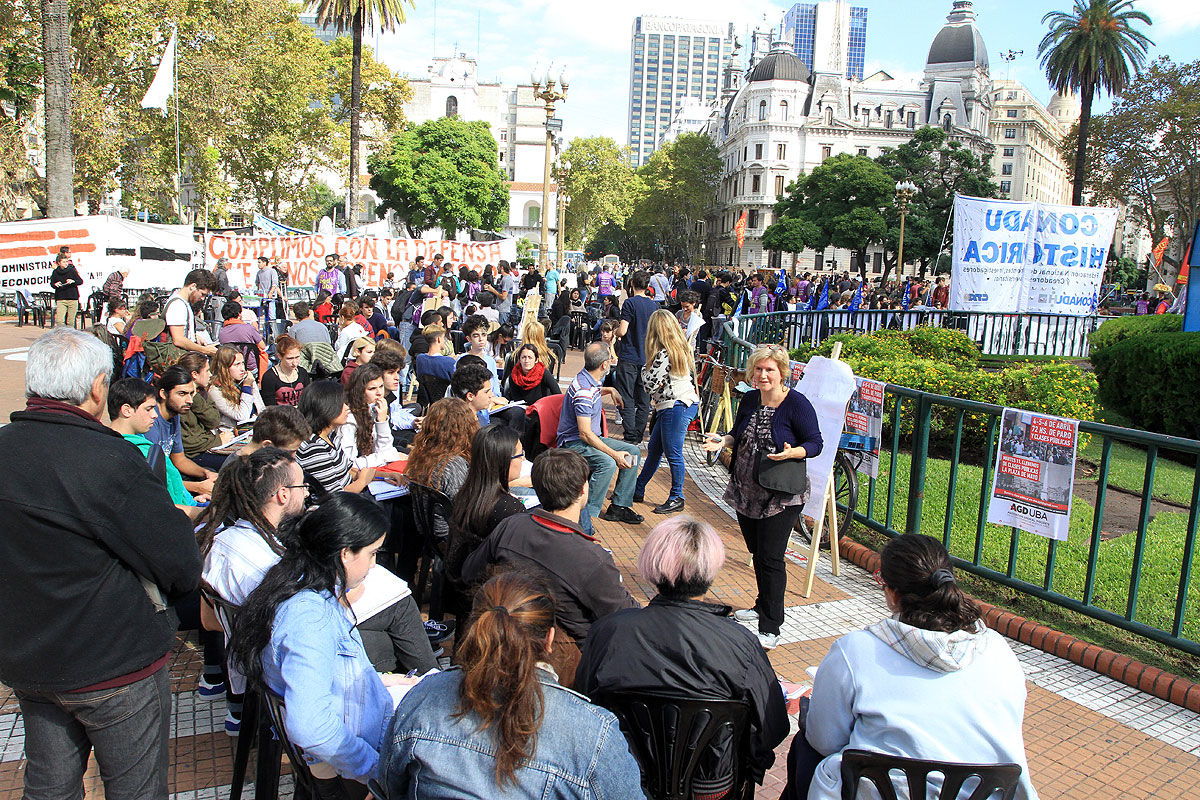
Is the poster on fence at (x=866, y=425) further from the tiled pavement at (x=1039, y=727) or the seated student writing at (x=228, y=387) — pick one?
the seated student writing at (x=228, y=387)

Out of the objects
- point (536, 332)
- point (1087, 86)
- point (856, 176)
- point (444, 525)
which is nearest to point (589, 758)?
point (444, 525)

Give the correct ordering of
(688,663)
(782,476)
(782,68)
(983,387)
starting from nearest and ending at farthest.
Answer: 1. (688,663)
2. (782,476)
3. (983,387)
4. (782,68)

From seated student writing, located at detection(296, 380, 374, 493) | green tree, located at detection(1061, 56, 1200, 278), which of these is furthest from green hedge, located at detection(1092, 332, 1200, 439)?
green tree, located at detection(1061, 56, 1200, 278)

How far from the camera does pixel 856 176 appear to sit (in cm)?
6794

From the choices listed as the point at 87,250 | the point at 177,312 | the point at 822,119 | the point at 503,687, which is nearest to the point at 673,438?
the point at 503,687

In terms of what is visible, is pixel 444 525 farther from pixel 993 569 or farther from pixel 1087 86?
pixel 1087 86

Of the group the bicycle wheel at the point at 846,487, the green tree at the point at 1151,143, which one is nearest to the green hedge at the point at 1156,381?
the bicycle wheel at the point at 846,487

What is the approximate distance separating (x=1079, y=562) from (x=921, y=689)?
4666 millimetres

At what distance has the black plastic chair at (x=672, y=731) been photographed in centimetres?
261

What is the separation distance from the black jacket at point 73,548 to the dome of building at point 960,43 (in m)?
119

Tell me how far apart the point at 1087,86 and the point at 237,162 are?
39.5 meters

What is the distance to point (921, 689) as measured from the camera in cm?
244

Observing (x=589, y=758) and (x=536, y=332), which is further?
(x=536, y=332)

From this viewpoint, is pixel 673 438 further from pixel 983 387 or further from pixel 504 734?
pixel 504 734
